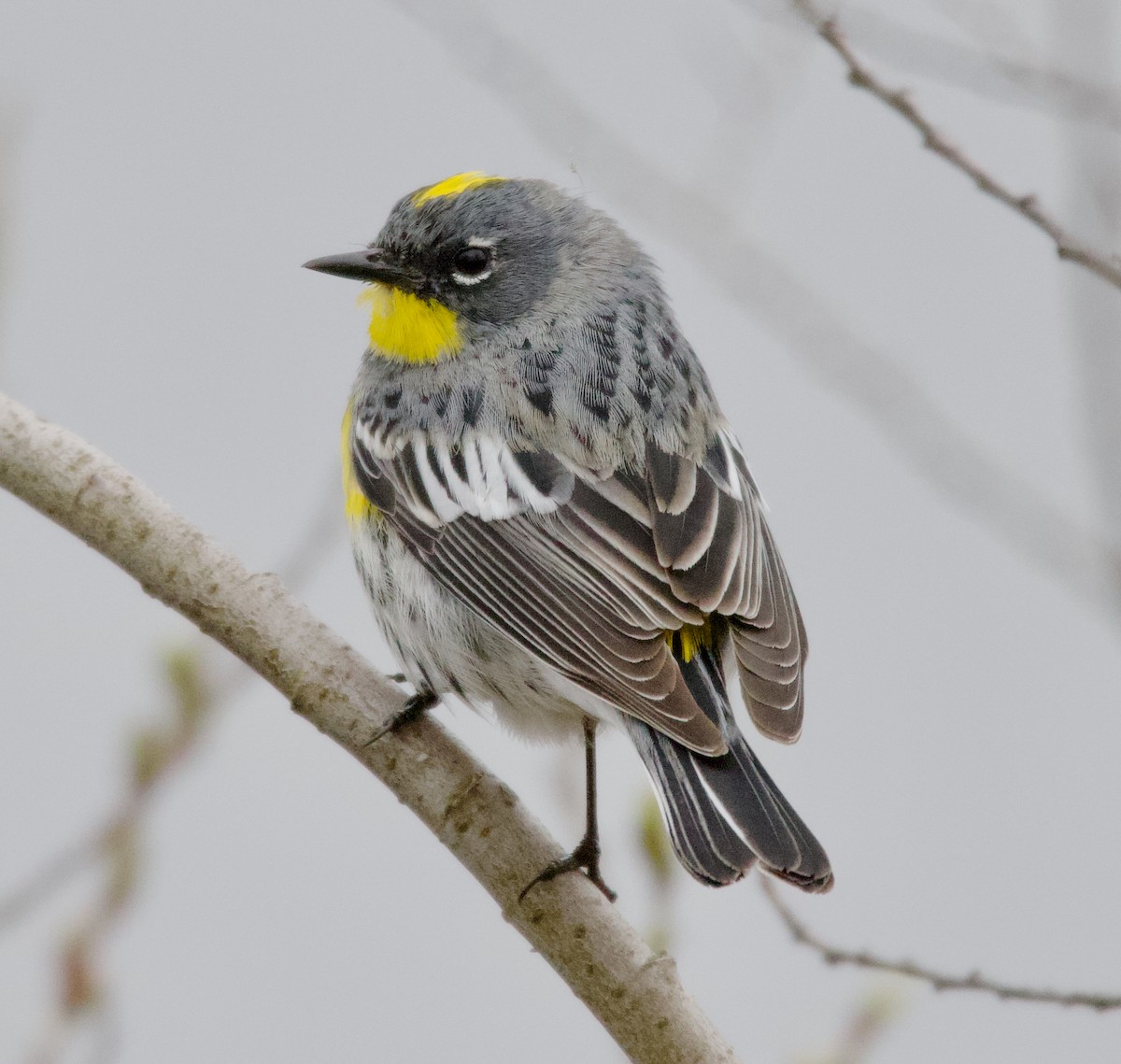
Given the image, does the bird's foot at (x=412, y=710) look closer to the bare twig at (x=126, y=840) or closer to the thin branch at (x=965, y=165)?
the bare twig at (x=126, y=840)

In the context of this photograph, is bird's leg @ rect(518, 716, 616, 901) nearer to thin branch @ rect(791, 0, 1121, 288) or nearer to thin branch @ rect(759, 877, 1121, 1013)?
thin branch @ rect(759, 877, 1121, 1013)

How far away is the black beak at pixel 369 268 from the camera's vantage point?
4.52 metres

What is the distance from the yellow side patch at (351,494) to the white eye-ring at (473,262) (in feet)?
1.86

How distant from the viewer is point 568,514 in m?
3.95

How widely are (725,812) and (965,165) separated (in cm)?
145

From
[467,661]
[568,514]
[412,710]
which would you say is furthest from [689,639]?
[412,710]

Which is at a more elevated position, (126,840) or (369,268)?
(369,268)

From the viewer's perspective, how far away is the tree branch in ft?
10.9

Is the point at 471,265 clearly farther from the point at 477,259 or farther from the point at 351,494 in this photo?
the point at 351,494

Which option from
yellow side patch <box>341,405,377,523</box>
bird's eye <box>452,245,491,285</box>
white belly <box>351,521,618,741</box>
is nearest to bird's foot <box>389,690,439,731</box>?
white belly <box>351,521,618,741</box>

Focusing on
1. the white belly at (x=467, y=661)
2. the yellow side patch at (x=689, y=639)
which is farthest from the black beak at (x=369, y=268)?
the yellow side patch at (x=689, y=639)

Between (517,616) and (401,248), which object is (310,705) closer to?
(517,616)

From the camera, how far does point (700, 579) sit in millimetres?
3799

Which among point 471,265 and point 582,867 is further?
point 471,265
